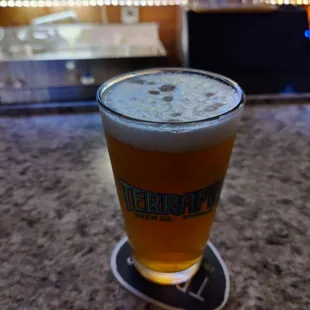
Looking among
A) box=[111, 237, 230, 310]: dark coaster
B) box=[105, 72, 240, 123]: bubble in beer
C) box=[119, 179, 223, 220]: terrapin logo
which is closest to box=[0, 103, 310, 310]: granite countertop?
box=[111, 237, 230, 310]: dark coaster

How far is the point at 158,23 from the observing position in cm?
128

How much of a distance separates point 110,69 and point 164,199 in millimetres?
746

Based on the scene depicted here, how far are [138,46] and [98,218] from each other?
2.37ft

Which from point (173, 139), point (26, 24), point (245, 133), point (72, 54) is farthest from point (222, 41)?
point (173, 139)

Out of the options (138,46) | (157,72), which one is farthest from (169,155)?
(138,46)

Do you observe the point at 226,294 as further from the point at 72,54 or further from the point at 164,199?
the point at 72,54

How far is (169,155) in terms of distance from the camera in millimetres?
413

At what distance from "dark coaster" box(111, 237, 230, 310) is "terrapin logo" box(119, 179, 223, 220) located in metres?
0.11

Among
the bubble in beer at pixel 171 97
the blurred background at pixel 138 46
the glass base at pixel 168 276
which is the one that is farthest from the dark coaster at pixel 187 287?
the blurred background at pixel 138 46

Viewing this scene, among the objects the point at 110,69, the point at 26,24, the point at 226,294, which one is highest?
the point at 26,24

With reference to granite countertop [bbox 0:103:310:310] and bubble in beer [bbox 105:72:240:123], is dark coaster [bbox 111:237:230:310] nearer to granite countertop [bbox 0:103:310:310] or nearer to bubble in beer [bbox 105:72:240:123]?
granite countertop [bbox 0:103:310:310]

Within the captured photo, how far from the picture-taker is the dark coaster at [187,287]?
1.63ft

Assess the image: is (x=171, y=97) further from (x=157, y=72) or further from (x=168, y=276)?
(x=168, y=276)

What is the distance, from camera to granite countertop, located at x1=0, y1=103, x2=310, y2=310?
1.69 feet
